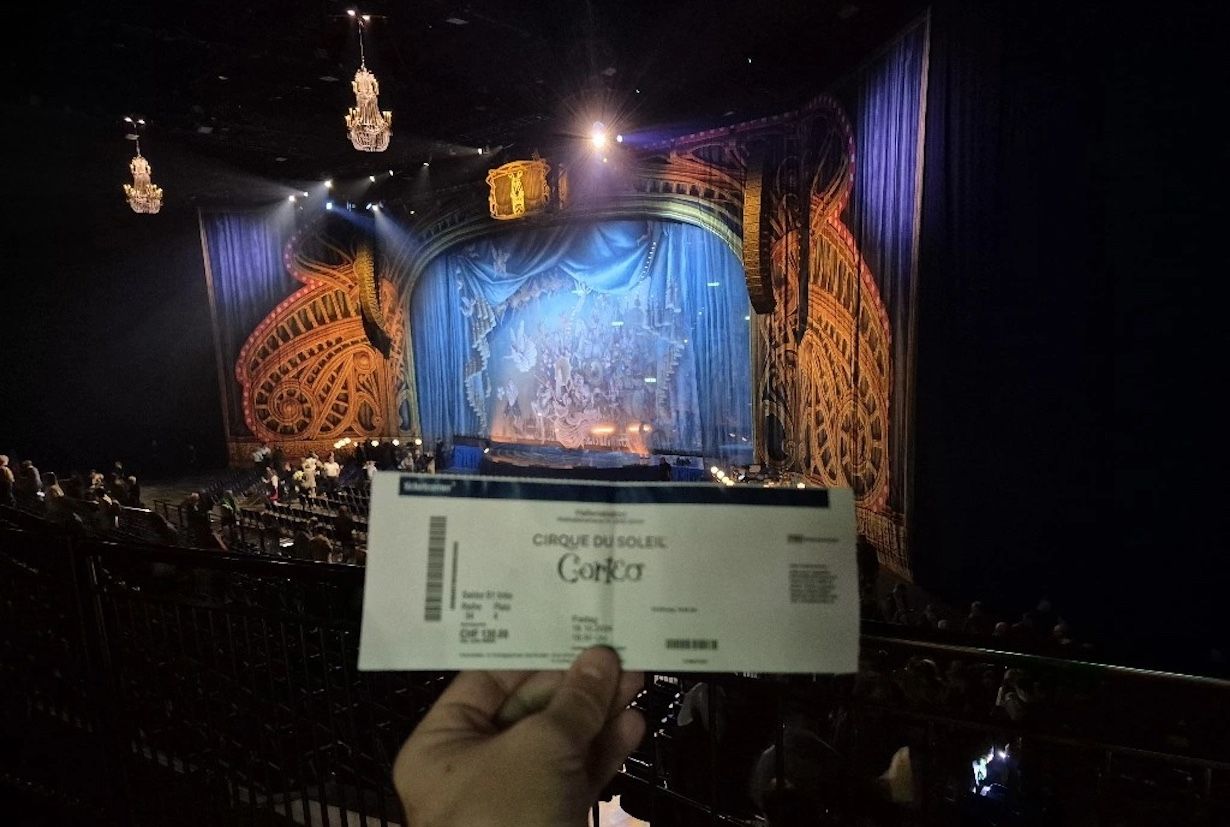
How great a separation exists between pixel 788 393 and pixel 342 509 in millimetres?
6174

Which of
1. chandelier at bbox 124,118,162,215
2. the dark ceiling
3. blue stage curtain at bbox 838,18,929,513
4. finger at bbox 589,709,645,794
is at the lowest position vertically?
finger at bbox 589,709,645,794

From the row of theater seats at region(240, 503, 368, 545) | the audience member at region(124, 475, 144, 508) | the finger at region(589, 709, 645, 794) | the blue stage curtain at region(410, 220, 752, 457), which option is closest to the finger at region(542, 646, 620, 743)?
the finger at region(589, 709, 645, 794)

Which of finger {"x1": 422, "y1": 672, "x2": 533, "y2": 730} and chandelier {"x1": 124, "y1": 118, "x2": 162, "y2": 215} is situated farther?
chandelier {"x1": 124, "y1": 118, "x2": 162, "y2": 215}

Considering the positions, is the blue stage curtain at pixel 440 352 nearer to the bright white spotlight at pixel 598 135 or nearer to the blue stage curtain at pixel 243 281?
the blue stage curtain at pixel 243 281

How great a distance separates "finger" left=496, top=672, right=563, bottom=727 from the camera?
0.89 meters

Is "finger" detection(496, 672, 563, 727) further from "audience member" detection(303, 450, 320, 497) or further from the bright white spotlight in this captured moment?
"audience member" detection(303, 450, 320, 497)

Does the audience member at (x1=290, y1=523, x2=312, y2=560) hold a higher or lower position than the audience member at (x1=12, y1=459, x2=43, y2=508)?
lower

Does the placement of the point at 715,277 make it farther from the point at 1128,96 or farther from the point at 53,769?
the point at 53,769

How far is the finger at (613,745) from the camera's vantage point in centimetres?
91

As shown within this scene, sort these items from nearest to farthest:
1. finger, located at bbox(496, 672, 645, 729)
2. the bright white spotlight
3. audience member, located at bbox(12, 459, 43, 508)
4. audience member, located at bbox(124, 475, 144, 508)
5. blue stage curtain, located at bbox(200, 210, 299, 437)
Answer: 1. finger, located at bbox(496, 672, 645, 729)
2. audience member, located at bbox(12, 459, 43, 508)
3. audience member, located at bbox(124, 475, 144, 508)
4. the bright white spotlight
5. blue stage curtain, located at bbox(200, 210, 299, 437)

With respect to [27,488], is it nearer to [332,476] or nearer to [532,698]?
[332,476]

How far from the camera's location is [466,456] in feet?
49.5

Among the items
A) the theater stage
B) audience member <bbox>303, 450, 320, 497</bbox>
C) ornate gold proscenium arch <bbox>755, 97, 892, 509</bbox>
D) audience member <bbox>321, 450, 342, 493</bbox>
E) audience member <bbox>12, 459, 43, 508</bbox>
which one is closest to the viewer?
ornate gold proscenium arch <bbox>755, 97, 892, 509</bbox>

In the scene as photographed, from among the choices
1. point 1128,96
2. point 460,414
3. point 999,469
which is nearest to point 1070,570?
point 999,469
